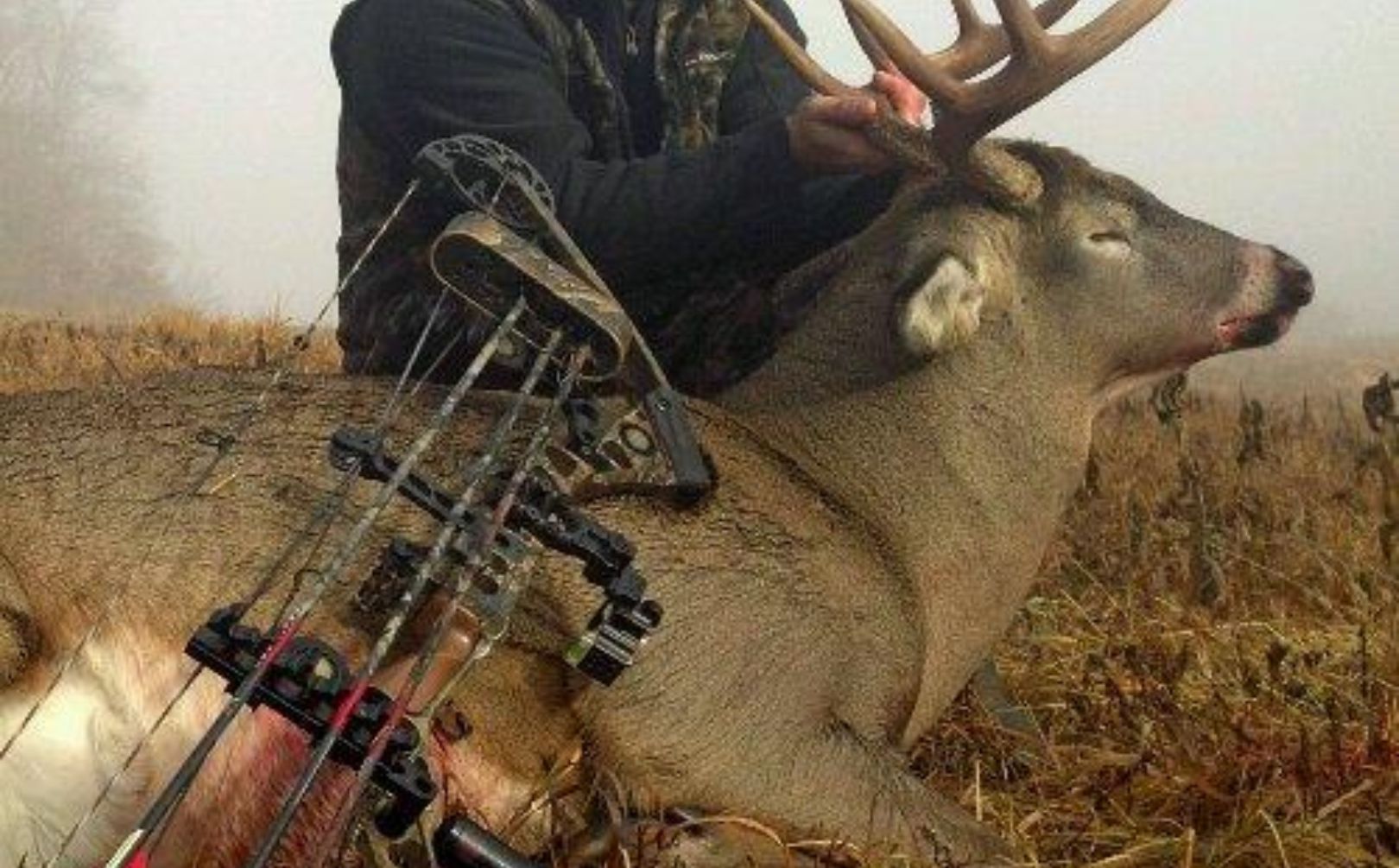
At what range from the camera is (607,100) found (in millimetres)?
3740

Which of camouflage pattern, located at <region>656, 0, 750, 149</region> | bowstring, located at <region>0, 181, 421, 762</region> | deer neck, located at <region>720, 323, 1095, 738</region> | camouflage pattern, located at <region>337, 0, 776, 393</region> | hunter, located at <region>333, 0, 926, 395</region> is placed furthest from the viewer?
camouflage pattern, located at <region>656, 0, 750, 149</region>

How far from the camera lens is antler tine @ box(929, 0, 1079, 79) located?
3.67 metres

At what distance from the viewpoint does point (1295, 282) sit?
11.5 ft

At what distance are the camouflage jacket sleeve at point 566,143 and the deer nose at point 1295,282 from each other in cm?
101

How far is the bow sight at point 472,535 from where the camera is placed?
5.02 ft

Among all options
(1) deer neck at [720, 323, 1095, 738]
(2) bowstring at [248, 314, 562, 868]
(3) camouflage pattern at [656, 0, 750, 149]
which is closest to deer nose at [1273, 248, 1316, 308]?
(1) deer neck at [720, 323, 1095, 738]

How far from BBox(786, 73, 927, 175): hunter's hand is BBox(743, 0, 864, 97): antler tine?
8 centimetres

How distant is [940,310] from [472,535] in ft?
4.95

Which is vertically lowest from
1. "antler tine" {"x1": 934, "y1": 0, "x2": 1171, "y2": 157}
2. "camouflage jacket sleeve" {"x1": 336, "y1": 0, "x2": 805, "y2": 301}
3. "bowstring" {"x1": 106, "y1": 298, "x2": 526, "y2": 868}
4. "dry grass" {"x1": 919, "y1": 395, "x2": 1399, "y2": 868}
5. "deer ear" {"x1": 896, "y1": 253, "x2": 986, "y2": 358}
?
"dry grass" {"x1": 919, "y1": 395, "x2": 1399, "y2": 868}

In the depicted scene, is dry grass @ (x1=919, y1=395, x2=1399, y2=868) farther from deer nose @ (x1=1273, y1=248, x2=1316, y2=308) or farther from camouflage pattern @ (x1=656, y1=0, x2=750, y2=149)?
camouflage pattern @ (x1=656, y1=0, x2=750, y2=149)

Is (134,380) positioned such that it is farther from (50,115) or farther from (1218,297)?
(50,115)

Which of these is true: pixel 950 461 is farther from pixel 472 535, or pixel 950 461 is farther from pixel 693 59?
pixel 472 535

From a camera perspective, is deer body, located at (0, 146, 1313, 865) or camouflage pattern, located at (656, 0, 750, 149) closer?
deer body, located at (0, 146, 1313, 865)

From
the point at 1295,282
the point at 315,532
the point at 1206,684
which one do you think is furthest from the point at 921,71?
the point at 315,532
